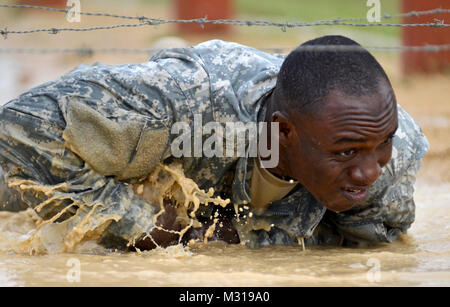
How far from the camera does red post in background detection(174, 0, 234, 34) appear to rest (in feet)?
42.9

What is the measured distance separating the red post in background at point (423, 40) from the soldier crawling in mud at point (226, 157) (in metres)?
6.11

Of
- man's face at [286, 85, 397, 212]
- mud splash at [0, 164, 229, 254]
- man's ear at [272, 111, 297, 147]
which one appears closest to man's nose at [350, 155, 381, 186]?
man's face at [286, 85, 397, 212]

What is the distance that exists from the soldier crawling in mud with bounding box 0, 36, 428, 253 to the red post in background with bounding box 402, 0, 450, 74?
611 centimetres

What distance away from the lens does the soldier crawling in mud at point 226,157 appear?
3270mm

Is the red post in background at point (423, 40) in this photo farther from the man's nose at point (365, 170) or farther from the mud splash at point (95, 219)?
the man's nose at point (365, 170)

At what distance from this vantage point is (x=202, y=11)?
13.1 m

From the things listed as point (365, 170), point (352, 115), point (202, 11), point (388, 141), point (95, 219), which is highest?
point (202, 11)

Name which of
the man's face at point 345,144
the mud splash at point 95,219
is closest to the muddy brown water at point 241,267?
the mud splash at point 95,219

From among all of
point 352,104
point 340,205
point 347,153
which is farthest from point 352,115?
point 340,205

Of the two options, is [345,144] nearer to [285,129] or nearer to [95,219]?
[285,129]

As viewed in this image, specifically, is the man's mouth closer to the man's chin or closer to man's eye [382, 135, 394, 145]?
the man's chin

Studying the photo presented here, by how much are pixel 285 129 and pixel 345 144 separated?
12.4 inches
